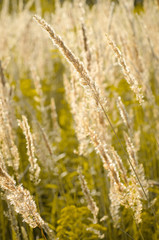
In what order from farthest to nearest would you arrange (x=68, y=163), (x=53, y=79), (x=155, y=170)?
(x=53, y=79)
(x=68, y=163)
(x=155, y=170)

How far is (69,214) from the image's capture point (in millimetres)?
1229

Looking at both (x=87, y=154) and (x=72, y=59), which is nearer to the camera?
(x=72, y=59)

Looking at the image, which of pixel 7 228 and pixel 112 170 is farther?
pixel 7 228

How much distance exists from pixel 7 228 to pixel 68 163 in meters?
0.92

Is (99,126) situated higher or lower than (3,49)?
lower

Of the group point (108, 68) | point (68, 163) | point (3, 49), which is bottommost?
point (68, 163)

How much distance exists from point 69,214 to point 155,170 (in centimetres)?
93

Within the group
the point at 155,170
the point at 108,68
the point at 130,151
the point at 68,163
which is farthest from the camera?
the point at 68,163

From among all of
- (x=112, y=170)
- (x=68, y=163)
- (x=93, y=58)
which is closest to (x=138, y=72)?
(x=93, y=58)

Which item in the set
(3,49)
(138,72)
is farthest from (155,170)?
(3,49)

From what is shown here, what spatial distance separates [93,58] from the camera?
1.27 meters

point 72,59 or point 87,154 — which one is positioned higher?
point 72,59

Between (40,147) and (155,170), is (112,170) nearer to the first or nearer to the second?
(40,147)

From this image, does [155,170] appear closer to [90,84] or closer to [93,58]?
[93,58]
